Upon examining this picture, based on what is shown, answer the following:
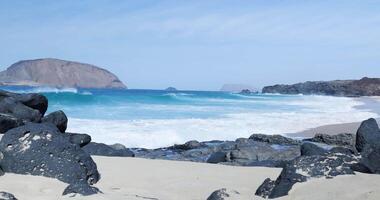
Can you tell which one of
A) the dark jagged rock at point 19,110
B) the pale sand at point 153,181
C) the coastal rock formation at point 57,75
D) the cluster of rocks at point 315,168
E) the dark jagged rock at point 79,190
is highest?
the coastal rock formation at point 57,75

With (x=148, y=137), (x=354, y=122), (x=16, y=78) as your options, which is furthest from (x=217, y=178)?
(x=16, y=78)

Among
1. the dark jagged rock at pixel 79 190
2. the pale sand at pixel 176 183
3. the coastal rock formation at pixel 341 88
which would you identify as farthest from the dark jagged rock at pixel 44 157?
the coastal rock formation at pixel 341 88

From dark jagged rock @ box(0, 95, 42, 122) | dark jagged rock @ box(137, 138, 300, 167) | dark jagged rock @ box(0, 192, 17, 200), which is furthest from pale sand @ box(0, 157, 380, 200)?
dark jagged rock @ box(0, 95, 42, 122)

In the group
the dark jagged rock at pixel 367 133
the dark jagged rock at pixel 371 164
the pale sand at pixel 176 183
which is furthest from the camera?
the dark jagged rock at pixel 367 133

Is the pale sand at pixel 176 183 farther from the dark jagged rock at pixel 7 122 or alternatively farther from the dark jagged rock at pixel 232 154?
the dark jagged rock at pixel 232 154

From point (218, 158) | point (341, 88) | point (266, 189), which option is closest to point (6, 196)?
point (266, 189)

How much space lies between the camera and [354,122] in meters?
21.0

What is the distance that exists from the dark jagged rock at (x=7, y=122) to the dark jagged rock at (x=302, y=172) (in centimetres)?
554

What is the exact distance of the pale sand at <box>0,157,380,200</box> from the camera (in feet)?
14.4

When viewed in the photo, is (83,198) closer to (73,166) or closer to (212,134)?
(73,166)

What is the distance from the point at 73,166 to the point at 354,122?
17.9 metres

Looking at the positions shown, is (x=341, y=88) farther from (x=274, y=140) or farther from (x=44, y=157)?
(x=44, y=157)

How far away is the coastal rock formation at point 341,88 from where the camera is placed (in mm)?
79750

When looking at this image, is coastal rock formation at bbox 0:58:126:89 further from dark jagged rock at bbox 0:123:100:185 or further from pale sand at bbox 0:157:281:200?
dark jagged rock at bbox 0:123:100:185
